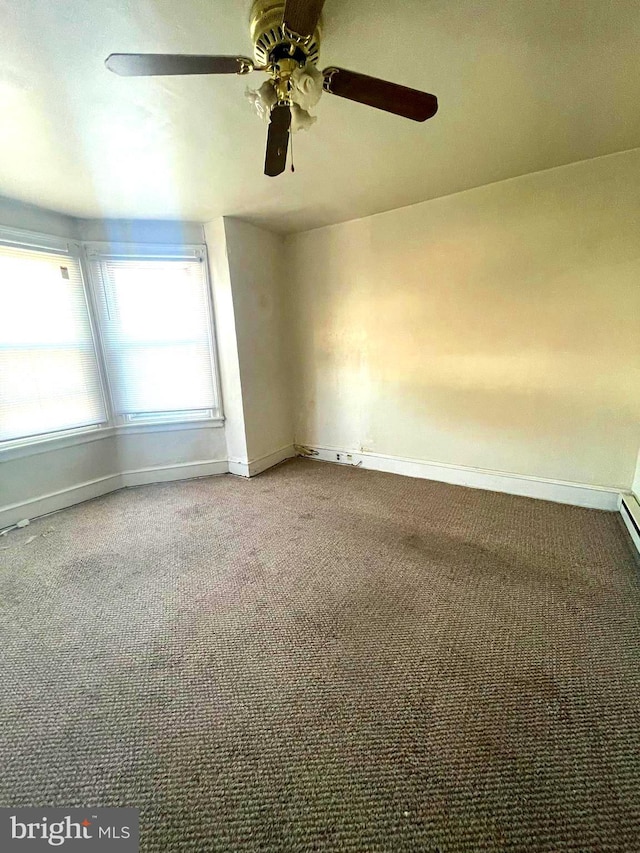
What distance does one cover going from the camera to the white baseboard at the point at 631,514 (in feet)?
6.55

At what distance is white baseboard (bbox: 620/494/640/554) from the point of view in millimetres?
1996

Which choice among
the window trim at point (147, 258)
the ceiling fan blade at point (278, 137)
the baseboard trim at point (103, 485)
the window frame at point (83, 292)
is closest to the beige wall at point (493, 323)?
the window trim at point (147, 258)

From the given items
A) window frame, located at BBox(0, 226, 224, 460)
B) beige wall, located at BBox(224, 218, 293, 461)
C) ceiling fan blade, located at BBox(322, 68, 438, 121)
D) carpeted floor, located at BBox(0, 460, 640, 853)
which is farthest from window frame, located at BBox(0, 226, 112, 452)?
ceiling fan blade, located at BBox(322, 68, 438, 121)

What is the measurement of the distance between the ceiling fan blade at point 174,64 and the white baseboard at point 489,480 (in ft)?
9.25

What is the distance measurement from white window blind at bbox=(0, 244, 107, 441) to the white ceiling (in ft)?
1.56

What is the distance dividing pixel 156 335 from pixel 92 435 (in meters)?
1.05

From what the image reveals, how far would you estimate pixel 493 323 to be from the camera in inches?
103

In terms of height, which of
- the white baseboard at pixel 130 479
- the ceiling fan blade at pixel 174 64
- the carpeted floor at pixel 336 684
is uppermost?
the ceiling fan blade at pixel 174 64

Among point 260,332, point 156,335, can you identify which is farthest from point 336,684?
point 156,335

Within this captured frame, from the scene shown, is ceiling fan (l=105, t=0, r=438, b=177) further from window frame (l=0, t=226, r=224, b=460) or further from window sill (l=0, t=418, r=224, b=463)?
window sill (l=0, t=418, r=224, b=463)

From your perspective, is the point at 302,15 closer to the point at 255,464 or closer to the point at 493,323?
the point at 493,323

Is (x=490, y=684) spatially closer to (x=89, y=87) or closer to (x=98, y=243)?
(x=89, y=87)

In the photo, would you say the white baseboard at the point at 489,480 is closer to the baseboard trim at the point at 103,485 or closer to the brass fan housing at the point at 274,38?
the baseboard trim at the point at 103,485

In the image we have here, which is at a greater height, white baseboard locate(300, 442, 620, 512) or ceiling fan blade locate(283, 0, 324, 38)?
ceiling fan blade locate(283, 0, 324, 38)
